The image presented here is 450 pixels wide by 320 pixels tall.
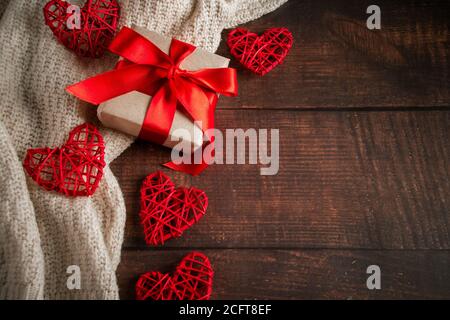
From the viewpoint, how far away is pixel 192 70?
2.58ft

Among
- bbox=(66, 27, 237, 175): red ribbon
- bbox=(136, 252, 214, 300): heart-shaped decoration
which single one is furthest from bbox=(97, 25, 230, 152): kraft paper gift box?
bbox=(136, 252, 214, 300): heart-shaped decoration

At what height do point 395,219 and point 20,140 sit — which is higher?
point 20,140

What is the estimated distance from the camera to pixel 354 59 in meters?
0.90

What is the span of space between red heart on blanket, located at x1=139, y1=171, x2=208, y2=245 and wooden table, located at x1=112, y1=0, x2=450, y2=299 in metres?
0.02

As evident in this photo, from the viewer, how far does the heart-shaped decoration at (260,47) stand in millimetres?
873

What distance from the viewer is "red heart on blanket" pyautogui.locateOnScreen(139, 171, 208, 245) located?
0.77 metres

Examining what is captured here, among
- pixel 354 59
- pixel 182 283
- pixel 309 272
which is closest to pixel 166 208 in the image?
pixel 182 283

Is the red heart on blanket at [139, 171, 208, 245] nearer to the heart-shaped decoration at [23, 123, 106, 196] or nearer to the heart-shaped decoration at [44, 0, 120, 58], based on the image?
the heart-shaped decoration at [23, 123, 106, 196]

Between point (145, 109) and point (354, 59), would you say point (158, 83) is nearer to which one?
point (145, 109)

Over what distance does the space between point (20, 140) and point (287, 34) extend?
52 centimetres

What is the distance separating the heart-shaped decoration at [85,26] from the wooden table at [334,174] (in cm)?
19

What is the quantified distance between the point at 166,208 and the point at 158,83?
21cm
